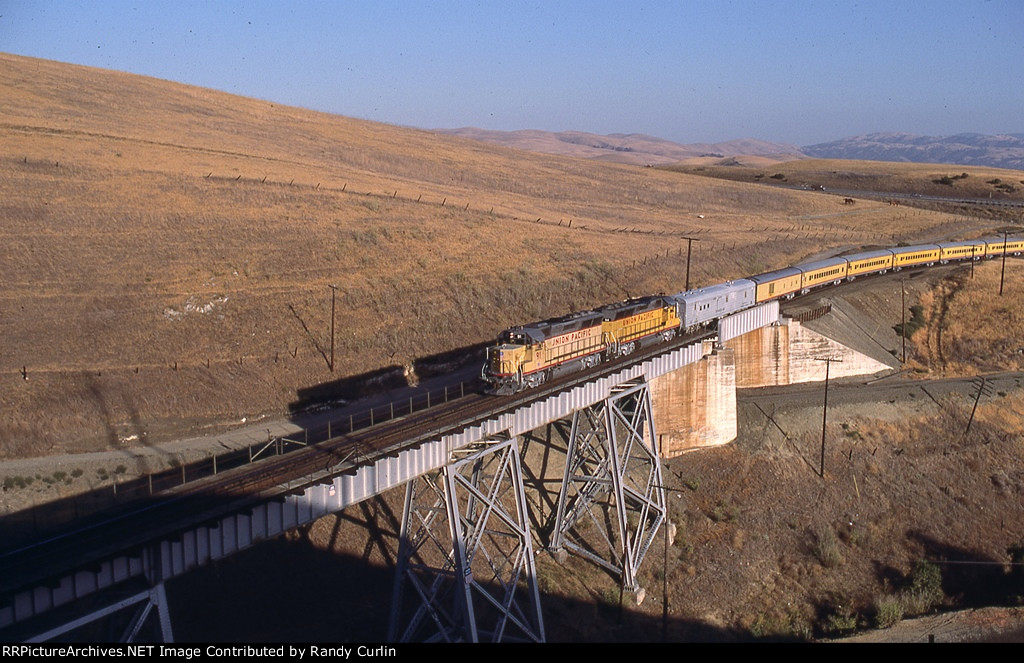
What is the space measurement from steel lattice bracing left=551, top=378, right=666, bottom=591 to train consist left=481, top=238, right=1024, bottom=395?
236 centimetres

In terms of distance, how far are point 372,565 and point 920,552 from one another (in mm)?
25941

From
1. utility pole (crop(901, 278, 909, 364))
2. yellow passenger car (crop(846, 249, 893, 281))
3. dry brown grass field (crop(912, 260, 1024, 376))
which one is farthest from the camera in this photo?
yellow passenger car (crop(846, 249, 893, 281))

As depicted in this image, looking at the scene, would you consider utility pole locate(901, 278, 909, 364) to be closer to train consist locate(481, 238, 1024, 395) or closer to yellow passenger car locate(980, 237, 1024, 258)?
train consist locate(481, 238, 1024, 395)

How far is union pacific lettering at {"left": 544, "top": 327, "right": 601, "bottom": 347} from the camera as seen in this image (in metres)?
33.6

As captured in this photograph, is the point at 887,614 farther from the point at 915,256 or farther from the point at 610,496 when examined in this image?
the point at 915,256

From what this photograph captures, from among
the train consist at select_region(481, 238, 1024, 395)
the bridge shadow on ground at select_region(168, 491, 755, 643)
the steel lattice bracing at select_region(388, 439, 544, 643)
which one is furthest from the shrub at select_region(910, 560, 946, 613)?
the steel lattice bracing at select_region(388, 439, 544, 643)

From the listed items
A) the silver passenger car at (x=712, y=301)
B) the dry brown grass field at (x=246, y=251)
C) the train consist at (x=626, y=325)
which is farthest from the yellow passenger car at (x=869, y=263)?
the silver passenger car at (x=712, y=301)

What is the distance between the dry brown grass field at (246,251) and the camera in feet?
125

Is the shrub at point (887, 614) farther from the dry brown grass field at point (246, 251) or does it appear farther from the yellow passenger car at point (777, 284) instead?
the dry brown grass field at point (246, 251)

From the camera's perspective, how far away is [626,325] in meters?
38.2

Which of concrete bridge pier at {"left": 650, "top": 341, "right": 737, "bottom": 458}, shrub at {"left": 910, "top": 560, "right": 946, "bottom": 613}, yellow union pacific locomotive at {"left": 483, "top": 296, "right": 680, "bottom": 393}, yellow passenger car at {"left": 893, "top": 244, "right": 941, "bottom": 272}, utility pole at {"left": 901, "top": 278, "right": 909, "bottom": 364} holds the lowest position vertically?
shrub at {"left": 910, "top": 560, "right": 946, "bottom": 613}

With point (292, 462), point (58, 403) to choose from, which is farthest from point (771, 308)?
point (58, 403)

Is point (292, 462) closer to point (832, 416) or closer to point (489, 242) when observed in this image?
point (832, 416)

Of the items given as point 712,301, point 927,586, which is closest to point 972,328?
point 712,301
